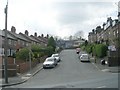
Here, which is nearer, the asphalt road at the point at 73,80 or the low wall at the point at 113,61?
the asphalt road at the point at 73,80

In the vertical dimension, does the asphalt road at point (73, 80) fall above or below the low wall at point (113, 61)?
below

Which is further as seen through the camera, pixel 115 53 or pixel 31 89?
pixel 115 53

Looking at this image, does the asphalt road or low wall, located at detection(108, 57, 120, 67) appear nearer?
the asphalt road

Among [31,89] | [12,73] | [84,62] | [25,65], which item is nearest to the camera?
[31,89]

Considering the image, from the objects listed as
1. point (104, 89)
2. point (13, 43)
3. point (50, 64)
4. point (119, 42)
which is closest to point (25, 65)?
point (50, 64)

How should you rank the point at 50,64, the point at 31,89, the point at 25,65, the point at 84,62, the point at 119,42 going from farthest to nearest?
the point at 84,62
the point at 119,42
the point at 50,64
the point at 25,65
the point at 31,89

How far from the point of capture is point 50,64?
44656 mm

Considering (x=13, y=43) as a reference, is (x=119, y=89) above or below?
below

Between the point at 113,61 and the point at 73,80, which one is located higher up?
the point at 113,61

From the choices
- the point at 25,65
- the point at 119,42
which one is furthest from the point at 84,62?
the point at 25,65

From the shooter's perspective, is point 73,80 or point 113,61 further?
point 113,61

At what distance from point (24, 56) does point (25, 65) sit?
7.31 metres

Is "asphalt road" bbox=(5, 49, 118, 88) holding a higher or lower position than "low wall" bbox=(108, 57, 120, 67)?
lower

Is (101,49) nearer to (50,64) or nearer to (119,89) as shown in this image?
(50,64)
